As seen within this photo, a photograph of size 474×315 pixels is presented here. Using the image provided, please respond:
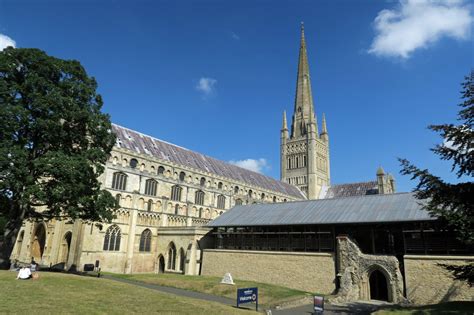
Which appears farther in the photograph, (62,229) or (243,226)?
(62,229)

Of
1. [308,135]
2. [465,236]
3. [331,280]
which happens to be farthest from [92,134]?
[308,135]

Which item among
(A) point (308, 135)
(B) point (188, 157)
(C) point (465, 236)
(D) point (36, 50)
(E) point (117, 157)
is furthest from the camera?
(A) point (308, 135)

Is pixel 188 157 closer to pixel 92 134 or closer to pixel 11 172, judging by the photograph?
pixel 92 134

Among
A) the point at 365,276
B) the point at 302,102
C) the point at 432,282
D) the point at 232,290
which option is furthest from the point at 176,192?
the point at 302,102

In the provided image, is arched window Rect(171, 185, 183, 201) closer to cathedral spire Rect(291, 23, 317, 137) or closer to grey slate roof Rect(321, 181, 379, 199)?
grey slate roof Rect(321, 181, 379, 199)

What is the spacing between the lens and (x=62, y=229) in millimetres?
43062

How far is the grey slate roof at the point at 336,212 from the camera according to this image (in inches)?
1057

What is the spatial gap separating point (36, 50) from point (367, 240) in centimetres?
3196

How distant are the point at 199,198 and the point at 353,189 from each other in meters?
42.6

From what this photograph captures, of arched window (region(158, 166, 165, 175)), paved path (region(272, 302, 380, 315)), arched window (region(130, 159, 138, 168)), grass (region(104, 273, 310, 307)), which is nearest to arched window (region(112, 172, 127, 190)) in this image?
arched window (region(130, 159, 138, 168))

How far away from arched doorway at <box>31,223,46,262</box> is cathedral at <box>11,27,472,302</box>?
14 centimetres

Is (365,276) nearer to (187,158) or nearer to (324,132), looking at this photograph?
(187,158)

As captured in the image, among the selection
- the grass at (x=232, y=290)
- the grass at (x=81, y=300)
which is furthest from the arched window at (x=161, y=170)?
the grass at (x=81, y=300)

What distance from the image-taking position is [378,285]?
87.5 feet
